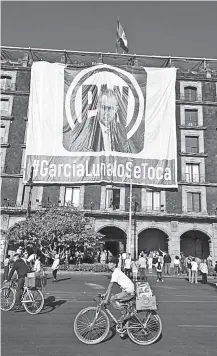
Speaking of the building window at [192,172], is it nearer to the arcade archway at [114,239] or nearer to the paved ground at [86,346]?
the arcade archway at [114,239]

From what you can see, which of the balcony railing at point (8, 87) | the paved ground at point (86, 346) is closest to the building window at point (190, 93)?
the balcony railing at point (8, 87)

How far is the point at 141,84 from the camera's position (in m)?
38.6

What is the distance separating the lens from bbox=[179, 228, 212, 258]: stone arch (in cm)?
3759

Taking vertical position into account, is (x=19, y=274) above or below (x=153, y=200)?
below

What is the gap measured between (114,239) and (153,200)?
6.60 m

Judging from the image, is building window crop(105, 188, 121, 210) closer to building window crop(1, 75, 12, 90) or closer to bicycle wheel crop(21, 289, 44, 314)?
building window crop(1, 75, 12, 90)

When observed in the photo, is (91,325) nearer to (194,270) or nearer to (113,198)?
(194,270)

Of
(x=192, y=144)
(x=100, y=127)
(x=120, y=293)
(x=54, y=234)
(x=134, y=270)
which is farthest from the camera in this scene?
(x=192, y=144)

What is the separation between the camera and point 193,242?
38156 mm

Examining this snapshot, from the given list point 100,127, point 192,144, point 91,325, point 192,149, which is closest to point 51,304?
point 91,325

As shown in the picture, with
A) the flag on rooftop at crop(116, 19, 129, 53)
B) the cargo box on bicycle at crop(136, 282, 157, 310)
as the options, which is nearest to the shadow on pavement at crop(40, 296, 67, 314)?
the cargo box on bicycle at crop(136, 282, 157, 310)

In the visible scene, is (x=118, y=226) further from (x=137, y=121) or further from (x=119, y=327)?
(x=119, y=327)

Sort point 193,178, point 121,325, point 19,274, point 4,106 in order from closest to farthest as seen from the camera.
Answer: point 121,325
point 19,274
point 193,178
point 4,106

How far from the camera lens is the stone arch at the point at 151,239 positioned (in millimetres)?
37562
